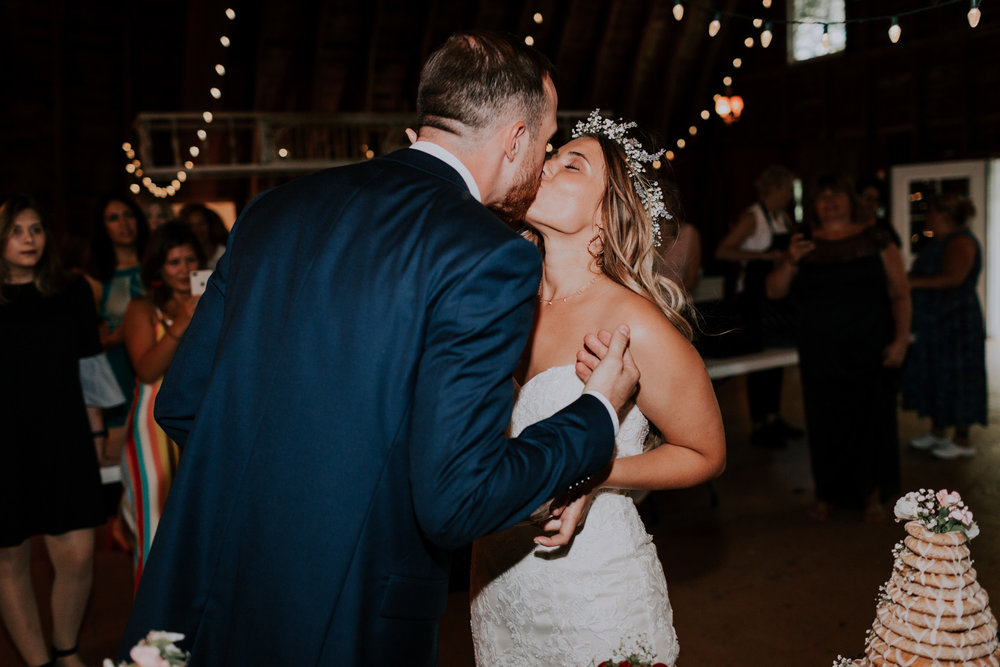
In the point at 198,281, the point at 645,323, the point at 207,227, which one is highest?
the point at 207,227

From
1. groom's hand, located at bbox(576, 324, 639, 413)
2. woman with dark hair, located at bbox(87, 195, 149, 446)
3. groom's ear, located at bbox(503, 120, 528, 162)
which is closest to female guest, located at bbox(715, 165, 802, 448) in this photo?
woman with dark hair, located at bbox(87, 195, 149, 446)

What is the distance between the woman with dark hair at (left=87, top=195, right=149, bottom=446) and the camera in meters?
4.50

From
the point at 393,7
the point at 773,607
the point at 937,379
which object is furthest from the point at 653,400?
the point at 393,7

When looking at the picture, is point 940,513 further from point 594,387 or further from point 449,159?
point 449,159

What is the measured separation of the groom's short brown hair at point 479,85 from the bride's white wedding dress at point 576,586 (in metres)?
0.77

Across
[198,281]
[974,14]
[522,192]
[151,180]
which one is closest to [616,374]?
[522,192]

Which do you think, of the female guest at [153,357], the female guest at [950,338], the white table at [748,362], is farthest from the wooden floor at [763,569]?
the white table at [748,362]

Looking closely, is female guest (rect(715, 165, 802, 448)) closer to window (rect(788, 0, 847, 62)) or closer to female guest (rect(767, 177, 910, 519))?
female guest (rect(767, 177, 910, 519))

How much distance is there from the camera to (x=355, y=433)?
1.21m

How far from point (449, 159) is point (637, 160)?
2.91ft

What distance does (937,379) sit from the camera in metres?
5.63

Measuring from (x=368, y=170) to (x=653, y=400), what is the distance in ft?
2.77

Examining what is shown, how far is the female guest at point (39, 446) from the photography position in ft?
9.18

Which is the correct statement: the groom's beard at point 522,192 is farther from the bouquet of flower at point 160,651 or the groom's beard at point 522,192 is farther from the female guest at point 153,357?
the female guest at point 153,357
